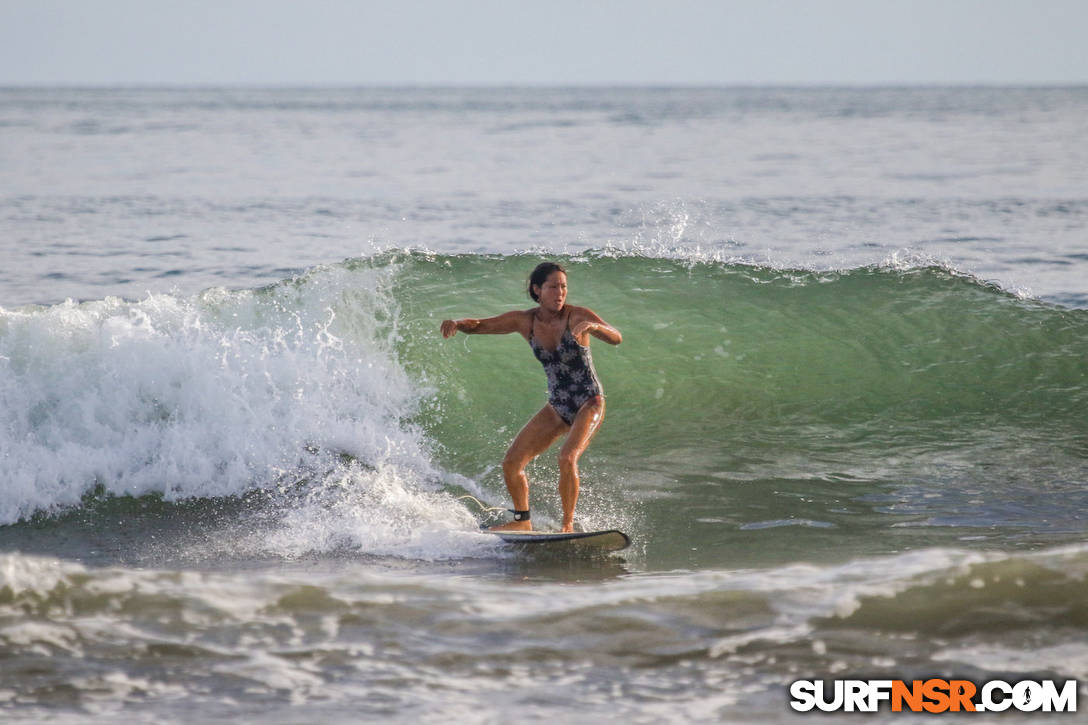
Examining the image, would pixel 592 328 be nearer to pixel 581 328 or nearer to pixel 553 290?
pixel 581 328

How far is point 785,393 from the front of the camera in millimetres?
10531

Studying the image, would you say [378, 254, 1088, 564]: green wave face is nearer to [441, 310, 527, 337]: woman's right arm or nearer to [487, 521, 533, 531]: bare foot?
[487, 521, 533, 531]: bare foot

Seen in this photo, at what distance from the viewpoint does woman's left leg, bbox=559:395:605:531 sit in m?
6.73

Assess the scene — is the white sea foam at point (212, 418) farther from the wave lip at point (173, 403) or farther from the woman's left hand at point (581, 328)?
the woman's left hand at point (581, 328)

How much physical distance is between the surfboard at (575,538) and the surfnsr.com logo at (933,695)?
2206mm

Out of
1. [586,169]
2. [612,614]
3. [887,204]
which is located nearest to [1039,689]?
[612,614]

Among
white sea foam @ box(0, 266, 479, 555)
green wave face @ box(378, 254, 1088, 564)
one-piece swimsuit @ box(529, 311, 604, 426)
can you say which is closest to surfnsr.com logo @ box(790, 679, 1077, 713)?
green wave face @ box(378, 254, 1088, 564)

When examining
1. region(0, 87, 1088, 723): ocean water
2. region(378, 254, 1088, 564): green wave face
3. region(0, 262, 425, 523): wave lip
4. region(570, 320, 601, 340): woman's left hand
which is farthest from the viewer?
region(0, 262, 425, 523): wave lip

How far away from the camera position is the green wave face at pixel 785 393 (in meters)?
7.83

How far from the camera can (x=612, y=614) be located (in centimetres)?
529

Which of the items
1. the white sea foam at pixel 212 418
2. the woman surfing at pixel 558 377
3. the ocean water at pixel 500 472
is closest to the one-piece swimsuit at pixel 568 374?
the woman surfing at pixel 558 377

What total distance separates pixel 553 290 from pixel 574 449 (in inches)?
37.4

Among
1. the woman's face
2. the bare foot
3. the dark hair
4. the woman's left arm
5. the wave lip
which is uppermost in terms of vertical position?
the dark hair

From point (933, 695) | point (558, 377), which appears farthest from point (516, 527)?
point (933, 695)
